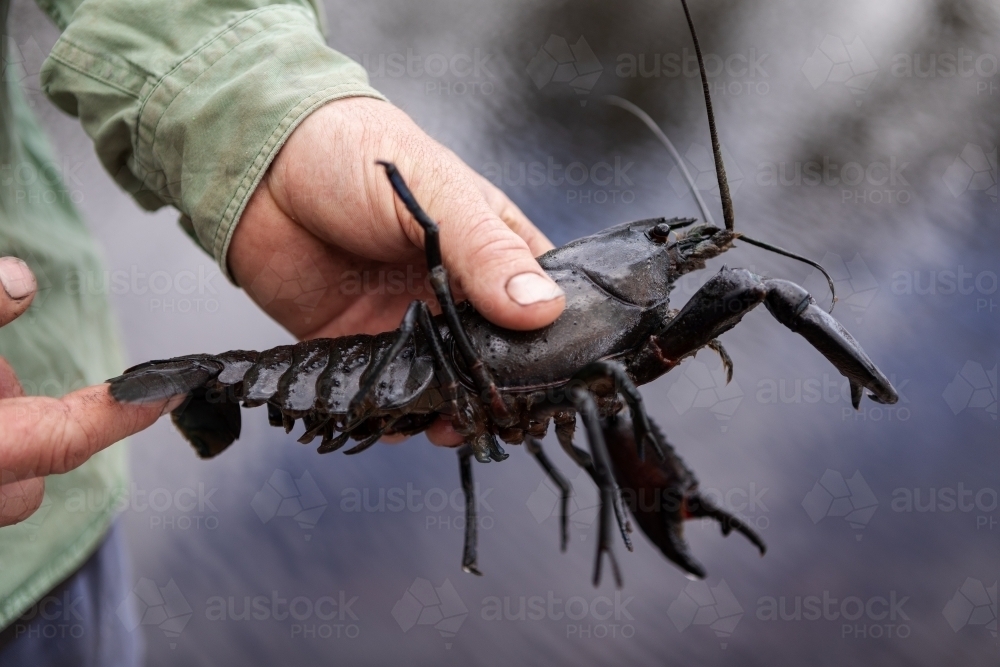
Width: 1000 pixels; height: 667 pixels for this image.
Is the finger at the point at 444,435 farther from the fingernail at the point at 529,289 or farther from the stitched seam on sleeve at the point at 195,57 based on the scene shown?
the stitched seam on sleeve at the point at 195,57

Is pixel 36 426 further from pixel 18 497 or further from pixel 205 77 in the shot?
pixel 205 77

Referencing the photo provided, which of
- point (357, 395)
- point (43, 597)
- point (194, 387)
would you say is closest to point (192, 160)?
point (194, 387)

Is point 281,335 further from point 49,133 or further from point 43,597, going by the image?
point 49,133

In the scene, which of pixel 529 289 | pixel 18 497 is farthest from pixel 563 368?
pixel 18 497

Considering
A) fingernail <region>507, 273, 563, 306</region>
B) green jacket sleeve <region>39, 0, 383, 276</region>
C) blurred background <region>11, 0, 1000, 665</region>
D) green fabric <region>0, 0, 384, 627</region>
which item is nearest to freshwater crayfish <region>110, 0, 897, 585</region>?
fingernail <region>507, 273, 563, 306</region>

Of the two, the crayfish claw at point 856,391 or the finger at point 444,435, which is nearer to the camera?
the crayfish claw at point 856,391

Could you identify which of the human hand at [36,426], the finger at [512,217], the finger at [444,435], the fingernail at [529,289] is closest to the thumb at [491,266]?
the fingernail at [529,289]
